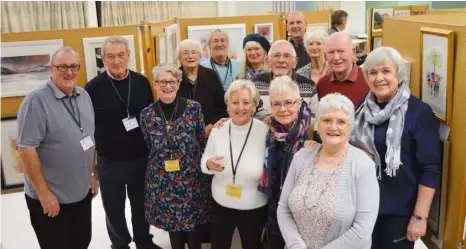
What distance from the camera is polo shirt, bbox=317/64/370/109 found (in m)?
2.70

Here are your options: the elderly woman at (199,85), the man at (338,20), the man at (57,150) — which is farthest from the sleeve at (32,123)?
the man at (338,20)

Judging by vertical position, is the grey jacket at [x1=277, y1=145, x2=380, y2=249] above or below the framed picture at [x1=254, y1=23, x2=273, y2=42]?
below

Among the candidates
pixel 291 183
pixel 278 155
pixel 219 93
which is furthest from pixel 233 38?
pixel 291 183

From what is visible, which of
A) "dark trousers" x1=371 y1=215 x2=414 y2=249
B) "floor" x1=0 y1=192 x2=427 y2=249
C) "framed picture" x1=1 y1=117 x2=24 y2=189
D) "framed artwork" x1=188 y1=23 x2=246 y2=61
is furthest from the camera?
"framed artwork" x1=188 y1=23 x2=246 y2=61

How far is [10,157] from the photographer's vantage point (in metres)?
4.83

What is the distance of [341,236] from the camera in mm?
1990

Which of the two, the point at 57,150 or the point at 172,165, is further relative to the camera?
the point at 172,165

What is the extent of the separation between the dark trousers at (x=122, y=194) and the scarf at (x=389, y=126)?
166 cm

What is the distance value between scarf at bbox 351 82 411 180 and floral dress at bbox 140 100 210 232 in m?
1.09

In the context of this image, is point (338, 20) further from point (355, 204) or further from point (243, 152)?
point (355, 204)

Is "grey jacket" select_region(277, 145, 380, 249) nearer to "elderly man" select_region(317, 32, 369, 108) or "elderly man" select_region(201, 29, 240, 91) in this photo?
"elderly man" select_region(317, 32, 369, 108)

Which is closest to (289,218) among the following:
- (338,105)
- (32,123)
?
(338,105)

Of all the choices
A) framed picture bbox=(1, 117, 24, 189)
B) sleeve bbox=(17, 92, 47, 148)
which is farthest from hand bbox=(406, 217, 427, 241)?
framed picture bbox=(1, 117, 24, 189)

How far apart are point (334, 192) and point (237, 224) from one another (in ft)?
3.04
